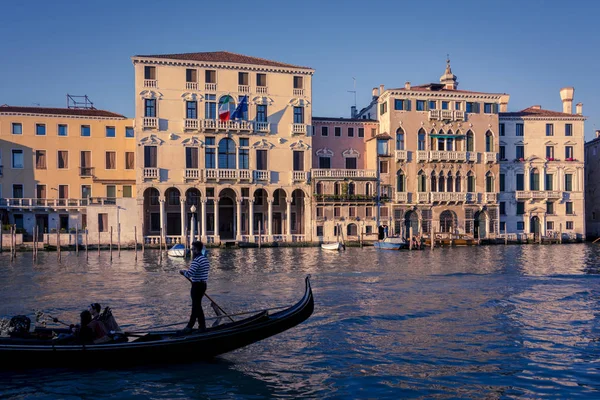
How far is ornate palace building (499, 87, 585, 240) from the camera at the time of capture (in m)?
42.2

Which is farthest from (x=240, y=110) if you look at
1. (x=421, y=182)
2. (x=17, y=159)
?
(x=17, y=159)

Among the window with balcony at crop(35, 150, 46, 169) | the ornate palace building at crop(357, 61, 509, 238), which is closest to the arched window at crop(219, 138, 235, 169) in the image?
the ornate palace building at crop(357, 61, 509, 238)

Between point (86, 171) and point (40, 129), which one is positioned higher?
point (40, 129)

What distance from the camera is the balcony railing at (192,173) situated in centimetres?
3593

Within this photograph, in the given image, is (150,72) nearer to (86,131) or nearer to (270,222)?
(86,131)

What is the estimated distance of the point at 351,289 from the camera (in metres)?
16.8

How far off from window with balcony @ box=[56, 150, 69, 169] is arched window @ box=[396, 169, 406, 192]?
21148mm

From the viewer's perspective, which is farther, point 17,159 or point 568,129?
point 568,129

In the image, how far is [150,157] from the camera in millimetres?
35625

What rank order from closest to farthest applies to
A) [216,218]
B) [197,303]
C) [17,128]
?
[197,303]
[17,128]
[216,218]

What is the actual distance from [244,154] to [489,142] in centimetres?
1718

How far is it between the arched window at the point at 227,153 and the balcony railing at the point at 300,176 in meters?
3.93

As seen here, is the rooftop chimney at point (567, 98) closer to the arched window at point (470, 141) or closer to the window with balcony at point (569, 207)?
the window with balcony at point (569, 207)

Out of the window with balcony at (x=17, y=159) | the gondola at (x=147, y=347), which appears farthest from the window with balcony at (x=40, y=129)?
the gondola at (x=147, y=347)
